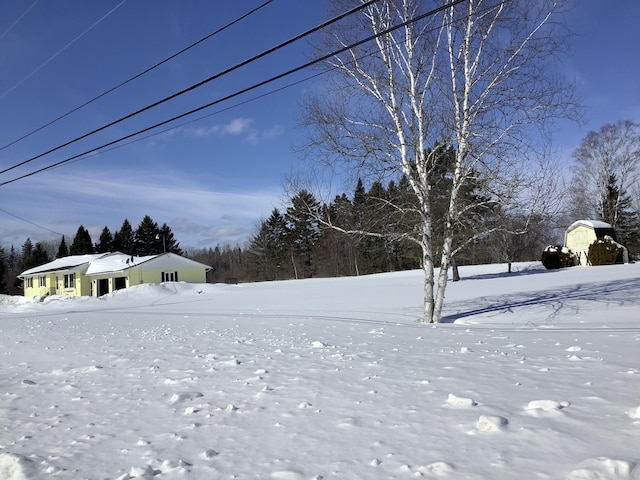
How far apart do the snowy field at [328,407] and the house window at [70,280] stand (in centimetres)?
4168

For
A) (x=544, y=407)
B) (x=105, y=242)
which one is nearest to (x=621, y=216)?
(x=544, y=407)

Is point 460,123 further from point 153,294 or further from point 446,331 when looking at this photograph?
point 153,294

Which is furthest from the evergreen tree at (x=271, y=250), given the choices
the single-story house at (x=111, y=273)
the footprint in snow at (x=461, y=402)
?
the footprint in snow at (x=461, y=402)

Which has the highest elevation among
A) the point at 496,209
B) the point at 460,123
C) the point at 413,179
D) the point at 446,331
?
the point at 460,123

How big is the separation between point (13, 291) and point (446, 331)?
289 feet

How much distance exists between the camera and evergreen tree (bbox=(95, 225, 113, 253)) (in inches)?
3066

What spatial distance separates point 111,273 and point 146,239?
34499 mm

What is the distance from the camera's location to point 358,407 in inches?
173

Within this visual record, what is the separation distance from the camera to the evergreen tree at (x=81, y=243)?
76.2m

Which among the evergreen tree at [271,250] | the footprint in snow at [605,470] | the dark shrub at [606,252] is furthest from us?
the evergreen tree at [271,250]

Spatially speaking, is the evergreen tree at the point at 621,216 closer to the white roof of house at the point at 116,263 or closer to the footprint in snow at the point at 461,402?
the white roof of house at the point at 116,263

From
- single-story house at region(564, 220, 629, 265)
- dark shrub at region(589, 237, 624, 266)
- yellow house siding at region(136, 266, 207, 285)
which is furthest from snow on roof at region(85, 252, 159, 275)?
single-story house at region(564, 220, 629, 265)

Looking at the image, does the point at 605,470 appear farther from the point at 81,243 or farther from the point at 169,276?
the point at 81,243

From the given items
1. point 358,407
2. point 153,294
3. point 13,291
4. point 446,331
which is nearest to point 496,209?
point 446,331
